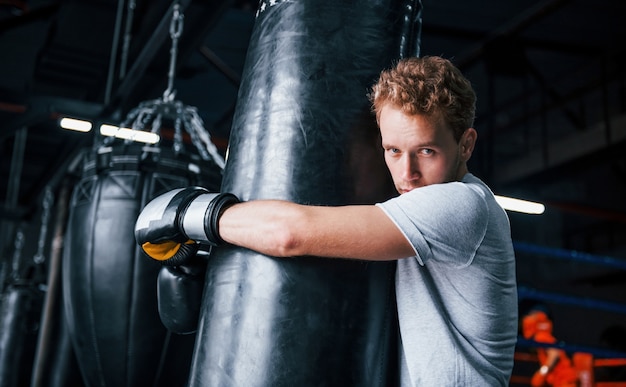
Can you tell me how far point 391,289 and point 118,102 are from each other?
2.63 meters

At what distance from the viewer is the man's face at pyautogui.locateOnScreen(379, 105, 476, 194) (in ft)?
4.31

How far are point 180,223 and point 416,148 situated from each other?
495mm

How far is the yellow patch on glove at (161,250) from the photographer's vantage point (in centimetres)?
146

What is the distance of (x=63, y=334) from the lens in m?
3.02

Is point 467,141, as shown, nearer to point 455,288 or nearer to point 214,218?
point 455,288

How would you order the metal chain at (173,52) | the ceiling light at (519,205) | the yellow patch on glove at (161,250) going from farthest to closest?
the ceiling light at (519,205) < the metal chain at (173,52) < the yellow patch on glove at (161,250)

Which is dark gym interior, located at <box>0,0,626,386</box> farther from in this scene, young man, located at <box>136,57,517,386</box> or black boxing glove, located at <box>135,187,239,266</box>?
young man, located at <box>136,57,517,386</box>

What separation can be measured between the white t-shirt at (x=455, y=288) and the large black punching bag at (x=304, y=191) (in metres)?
0.09

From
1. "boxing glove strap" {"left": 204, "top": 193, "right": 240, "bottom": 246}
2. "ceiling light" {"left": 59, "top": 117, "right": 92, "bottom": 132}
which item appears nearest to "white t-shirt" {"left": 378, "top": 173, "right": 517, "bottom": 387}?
"boxing glove strap" {"left": 204, "top": 193, "right": 240, "bottom": 246}

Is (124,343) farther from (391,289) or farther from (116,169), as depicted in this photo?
(391,289)

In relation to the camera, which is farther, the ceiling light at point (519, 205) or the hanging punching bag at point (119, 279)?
the ceiling light at point (519, 205)

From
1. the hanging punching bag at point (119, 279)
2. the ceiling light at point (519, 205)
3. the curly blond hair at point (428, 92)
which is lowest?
the hanging punching bag at point (119, 279)

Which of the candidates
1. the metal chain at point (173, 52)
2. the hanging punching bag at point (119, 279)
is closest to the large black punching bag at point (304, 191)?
the hanging punching bag at point (119, 279)

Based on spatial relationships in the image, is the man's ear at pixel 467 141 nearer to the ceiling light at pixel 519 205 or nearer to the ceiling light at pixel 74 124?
the ceiling light at pixel 74 124
